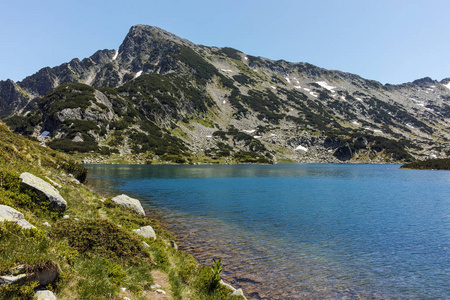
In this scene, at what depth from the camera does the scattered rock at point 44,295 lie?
6.70 metres

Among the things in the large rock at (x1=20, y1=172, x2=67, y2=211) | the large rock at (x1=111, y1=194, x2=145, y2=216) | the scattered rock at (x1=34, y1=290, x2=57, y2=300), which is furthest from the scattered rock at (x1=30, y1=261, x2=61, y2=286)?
the large rock at (x1=111, y1=194, x2=145, y2=216)

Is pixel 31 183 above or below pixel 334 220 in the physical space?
above

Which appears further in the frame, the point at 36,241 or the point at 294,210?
the point at 294,210

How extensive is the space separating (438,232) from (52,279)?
32.4 m

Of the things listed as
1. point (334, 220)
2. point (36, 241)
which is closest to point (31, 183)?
point (36, 241)

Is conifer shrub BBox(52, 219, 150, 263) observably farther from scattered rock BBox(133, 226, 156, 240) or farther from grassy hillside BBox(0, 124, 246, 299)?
scattered rock BBox(133, 226, 156, 240)

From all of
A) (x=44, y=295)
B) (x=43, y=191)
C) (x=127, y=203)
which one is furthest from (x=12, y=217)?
(x=127, y=203)

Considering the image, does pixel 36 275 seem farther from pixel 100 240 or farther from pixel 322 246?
pixel 322 246

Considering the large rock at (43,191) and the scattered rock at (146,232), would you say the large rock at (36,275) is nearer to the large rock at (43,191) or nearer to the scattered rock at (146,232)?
the large rock at (43,191)

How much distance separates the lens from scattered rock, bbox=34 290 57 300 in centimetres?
670

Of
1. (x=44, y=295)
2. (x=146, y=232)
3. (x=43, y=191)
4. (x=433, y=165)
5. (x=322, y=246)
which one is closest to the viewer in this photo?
(x=44, y=295)

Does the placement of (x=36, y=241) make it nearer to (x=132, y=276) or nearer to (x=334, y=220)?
(x=132, y=276)

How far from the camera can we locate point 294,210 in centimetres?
3531

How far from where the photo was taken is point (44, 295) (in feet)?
22.3
